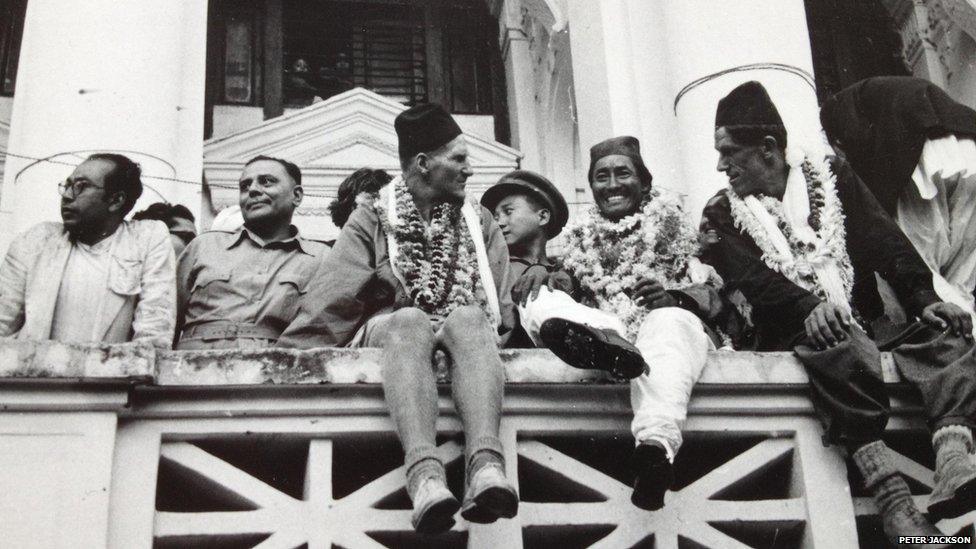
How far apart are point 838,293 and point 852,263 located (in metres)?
0.23

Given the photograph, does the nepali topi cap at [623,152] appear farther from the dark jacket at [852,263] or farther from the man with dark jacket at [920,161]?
the man with dark jacket at [920,161]

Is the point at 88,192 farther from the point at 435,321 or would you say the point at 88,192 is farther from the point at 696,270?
the point at 696,270

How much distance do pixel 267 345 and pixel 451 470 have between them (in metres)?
1.09

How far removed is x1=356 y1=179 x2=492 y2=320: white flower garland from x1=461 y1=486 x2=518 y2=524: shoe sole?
122cm

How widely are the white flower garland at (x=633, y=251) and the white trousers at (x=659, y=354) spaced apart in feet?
1.67

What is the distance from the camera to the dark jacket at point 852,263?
19.1 ft

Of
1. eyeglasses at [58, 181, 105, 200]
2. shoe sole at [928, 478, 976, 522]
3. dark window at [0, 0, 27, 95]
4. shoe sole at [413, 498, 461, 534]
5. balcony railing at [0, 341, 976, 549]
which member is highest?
dark window at [0, 0, 27, 95]

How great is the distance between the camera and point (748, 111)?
6.38 metres

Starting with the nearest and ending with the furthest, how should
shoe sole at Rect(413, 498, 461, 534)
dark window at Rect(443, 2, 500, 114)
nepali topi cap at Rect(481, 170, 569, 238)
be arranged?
1. shoe sole at Rect(413, 498, 461, 534)
2. nepali topi cap at Rect(481, 170, 569, 238)
3. dark window at Rect(443, 2, 500, 114)

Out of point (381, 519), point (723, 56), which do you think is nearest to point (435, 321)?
point (381, 519)

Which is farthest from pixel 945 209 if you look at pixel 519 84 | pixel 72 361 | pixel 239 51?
pixel 239 51

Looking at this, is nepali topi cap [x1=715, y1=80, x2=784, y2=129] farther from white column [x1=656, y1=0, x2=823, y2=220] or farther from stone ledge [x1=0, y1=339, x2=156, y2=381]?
stone ledge [x1=0, y1=339, x2=156, y2=381]

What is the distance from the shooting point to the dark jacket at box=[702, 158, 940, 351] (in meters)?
5.82

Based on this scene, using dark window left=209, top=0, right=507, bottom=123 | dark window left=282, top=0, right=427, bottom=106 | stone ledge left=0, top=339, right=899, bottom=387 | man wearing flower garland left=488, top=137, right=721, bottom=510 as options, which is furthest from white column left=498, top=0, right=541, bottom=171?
stone ledge left=0, top=339, right=899, bottom=387
